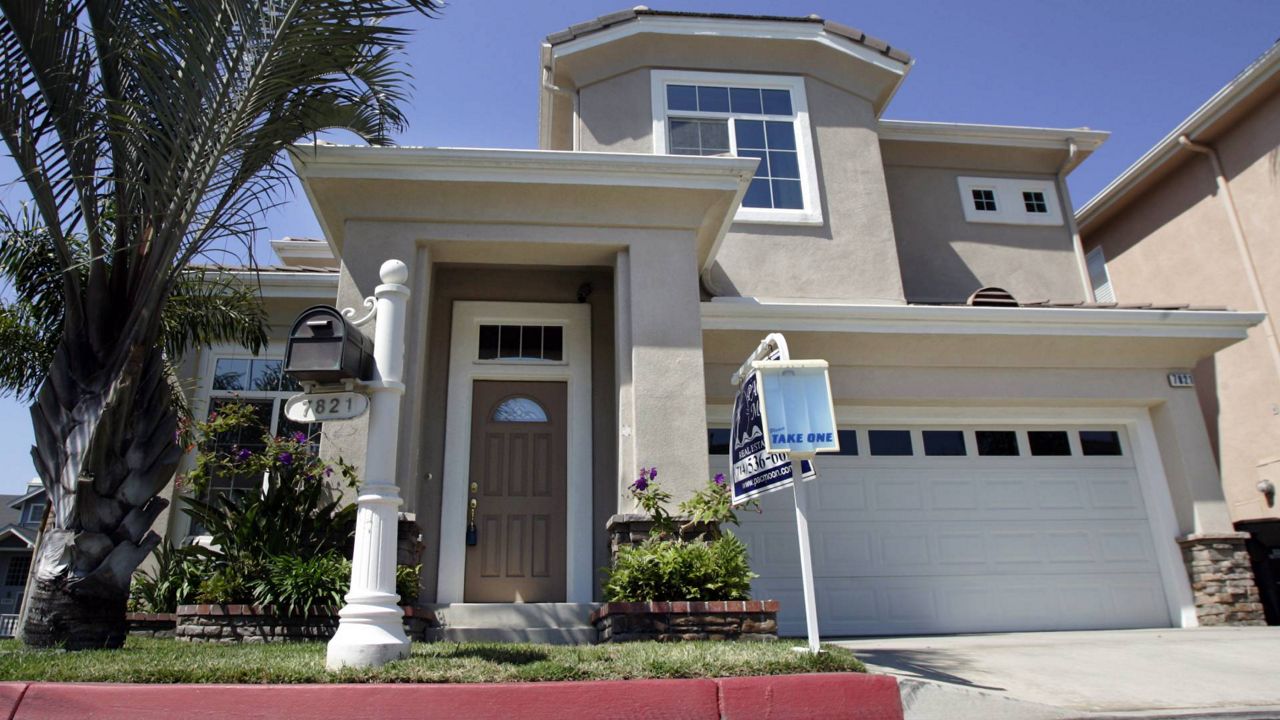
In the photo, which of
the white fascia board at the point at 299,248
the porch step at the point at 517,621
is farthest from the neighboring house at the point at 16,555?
the porch step at the point at 517,621

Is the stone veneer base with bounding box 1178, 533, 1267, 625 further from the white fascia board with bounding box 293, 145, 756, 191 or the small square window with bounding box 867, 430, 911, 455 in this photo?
the white fascia board with bounding box 293, 145, 756, 191

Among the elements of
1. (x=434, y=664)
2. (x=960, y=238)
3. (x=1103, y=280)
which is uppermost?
(x=1103, y=280)

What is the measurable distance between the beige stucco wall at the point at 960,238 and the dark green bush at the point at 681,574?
20.5ft

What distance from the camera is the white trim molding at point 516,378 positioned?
7805mm

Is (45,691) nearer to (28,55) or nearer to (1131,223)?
(28,55)

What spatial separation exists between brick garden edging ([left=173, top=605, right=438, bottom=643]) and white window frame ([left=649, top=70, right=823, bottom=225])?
657 centimetres

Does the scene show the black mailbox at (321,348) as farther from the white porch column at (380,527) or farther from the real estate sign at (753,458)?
the real estate sign at (753,458)

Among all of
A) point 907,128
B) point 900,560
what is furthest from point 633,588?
point 907,128

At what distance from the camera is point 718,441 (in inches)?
359

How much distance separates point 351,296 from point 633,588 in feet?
11.9

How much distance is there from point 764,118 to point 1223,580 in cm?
755

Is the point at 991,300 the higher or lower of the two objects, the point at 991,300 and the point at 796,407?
the higher

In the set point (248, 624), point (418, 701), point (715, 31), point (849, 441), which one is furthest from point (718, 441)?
point (418, 701)

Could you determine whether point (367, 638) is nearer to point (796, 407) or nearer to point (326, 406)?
point (326, 406)
